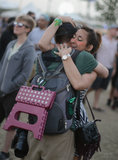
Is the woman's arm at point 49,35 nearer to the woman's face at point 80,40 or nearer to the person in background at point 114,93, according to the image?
the woman's face at point 80,40

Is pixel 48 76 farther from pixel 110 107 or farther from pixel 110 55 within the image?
pixel 110 107

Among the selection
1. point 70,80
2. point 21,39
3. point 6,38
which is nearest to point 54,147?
point 70,80

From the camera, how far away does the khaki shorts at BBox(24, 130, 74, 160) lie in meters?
2.06

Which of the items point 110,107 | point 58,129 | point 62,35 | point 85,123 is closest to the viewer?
point 58,129

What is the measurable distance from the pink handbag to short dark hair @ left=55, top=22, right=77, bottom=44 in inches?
17.0

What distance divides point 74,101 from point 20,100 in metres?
0.40

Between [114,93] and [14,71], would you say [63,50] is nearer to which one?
[14,71]

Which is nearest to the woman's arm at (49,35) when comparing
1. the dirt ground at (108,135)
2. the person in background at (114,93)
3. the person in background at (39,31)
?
the dirt ground at (108,135)

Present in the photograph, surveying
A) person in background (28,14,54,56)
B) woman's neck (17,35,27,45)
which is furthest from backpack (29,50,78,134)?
person in background (28,14,54,56)

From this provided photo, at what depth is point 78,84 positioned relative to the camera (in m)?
2.00

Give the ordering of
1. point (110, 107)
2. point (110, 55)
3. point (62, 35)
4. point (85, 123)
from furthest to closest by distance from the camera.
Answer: point (110, 107), point (110, 55), point (85, 123), point (62, 35)

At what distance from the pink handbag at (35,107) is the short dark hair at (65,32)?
43 cm

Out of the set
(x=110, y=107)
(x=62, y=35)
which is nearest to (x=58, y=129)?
(x=62, y=35)

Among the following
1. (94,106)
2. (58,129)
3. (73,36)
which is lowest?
(94,106)
